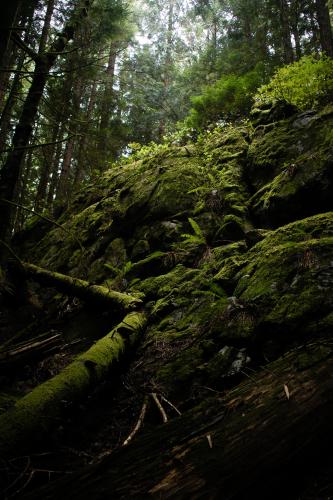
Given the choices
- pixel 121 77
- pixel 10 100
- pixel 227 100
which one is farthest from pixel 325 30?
pixel 10 100

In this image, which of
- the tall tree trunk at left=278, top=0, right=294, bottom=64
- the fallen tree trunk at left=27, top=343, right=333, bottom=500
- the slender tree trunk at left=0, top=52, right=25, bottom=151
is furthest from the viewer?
the tall tree trunk at left=278, top=0, right=294, bottom=64

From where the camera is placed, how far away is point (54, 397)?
346 centimetres

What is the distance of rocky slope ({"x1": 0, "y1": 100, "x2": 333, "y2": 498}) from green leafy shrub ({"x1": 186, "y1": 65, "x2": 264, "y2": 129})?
3.77 ft

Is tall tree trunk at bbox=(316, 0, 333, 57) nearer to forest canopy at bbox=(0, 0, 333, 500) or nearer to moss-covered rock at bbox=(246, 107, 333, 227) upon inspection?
forest canopy at bbox=(0, 0, 333, 500)

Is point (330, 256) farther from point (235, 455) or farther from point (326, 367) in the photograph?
point (235, 455)

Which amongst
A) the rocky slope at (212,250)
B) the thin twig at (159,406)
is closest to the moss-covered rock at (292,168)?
the rocky slope at (212,250)

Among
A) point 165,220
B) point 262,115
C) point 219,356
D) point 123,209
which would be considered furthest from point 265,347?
point 262,115

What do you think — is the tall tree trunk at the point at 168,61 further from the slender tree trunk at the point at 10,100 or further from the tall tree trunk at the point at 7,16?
the tall tree trunk at the point at 7,16

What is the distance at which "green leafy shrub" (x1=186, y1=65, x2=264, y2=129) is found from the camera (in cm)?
1105

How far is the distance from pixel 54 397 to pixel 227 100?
34.3ft

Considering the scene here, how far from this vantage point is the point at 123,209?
8320mm

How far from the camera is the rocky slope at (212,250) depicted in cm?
379

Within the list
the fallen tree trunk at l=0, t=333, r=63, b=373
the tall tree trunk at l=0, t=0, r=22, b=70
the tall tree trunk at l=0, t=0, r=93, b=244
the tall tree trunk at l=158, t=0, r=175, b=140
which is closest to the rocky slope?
the tall tree trunk at l=0, t=0, r=93, b=244

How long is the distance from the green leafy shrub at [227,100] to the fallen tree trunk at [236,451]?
10097 mm
